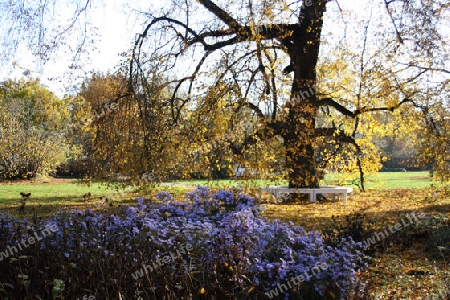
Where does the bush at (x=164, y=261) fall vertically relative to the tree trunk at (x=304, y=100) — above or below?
below

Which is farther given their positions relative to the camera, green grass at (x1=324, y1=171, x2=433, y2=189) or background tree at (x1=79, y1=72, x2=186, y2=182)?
green grass at (x1=324, y1=171, x2=433, y2=189)

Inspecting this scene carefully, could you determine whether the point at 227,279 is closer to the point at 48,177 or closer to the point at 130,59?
the point at 130,59

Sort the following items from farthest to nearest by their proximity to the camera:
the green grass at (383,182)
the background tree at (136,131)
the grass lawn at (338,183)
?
the green grass at (383,182) < the grass lawn at (338,183) < the background tree at (136,131)

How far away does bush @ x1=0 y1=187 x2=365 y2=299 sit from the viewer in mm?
3473

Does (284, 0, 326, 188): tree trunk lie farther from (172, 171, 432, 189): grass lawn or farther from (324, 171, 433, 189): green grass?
(324, 171, 433, 189): green grass

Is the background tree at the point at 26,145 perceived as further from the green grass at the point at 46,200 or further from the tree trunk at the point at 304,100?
the tree trunk at the point at 304,100

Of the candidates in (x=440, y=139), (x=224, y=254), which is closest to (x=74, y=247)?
(x=224, y=254)

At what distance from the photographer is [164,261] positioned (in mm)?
3791

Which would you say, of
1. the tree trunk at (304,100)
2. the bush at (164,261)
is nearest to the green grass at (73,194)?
the tree trunk at (304,100)

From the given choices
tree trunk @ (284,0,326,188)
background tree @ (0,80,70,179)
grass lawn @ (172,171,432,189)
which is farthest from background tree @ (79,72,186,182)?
background tree @ (0,80,70,179)

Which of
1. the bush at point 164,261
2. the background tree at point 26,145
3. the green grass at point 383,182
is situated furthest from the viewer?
the background tree at point 26,145

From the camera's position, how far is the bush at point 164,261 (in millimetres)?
3473

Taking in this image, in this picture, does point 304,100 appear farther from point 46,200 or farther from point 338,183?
point 46,200

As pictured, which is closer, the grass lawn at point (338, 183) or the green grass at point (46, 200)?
the grass lawn at point (338, 183)
